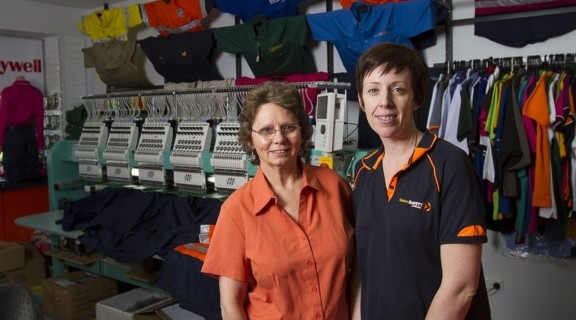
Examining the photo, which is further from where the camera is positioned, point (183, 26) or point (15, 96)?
point (15, 96)

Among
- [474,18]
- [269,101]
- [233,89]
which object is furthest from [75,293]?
[474,18]

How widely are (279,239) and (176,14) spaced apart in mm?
3634

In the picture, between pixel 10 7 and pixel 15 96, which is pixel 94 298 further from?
pixel 10 7

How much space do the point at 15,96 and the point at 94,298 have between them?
2512 millimetres

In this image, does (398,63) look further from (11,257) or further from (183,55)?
(11,257)

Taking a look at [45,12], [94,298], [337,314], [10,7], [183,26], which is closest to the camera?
[337,314]

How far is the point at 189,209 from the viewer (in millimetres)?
3604

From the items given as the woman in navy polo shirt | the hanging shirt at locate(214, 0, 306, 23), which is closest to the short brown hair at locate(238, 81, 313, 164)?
the woman in navy polo shirt

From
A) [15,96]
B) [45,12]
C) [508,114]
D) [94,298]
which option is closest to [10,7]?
[45,12]

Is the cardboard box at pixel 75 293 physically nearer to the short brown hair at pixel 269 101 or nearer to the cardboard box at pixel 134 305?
the cardboard box at pixel 134 305

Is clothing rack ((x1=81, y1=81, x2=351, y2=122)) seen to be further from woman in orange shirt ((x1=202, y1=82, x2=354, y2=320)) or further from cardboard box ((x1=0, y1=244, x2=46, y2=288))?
woman in orange shirt ((x1=202, y1=82, x2=354, y2=320))

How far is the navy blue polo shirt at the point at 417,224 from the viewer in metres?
1.20

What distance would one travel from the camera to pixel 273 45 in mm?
3996

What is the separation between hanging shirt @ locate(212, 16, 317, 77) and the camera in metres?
3.93
